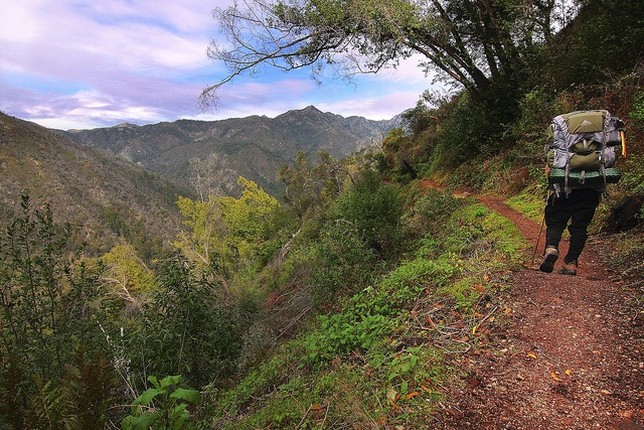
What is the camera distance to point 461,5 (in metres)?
11.6

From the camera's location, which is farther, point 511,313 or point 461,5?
point 461,5

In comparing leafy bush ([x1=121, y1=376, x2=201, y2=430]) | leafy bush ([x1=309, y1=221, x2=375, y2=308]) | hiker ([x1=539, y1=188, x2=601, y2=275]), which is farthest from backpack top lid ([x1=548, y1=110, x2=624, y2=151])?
leafy bush ([x1=121, y1=376, x2=201, y2=430])

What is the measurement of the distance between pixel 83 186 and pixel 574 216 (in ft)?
539

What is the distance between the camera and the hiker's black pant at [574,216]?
4215mm

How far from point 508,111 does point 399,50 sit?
380 centimetres

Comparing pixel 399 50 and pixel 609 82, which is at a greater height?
pixel 399 50

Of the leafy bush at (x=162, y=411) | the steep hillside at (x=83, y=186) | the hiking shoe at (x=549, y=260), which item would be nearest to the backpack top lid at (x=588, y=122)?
the hiking shoe at (x=549, y=260)

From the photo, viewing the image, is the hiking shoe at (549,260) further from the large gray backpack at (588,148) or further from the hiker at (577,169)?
the large gray backpack at (588,148)

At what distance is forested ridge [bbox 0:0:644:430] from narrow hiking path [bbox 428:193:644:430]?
15 cm

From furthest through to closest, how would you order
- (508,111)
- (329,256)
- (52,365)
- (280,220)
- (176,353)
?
(280,220), (508,111), (329,256), (176,353), (52,365)

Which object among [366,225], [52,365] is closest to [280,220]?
[366,225]

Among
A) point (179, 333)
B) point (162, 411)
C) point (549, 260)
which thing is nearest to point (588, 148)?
point (549, 260)

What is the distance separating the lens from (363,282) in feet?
19.7

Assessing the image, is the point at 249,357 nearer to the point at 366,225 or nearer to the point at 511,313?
the point at 366,225
